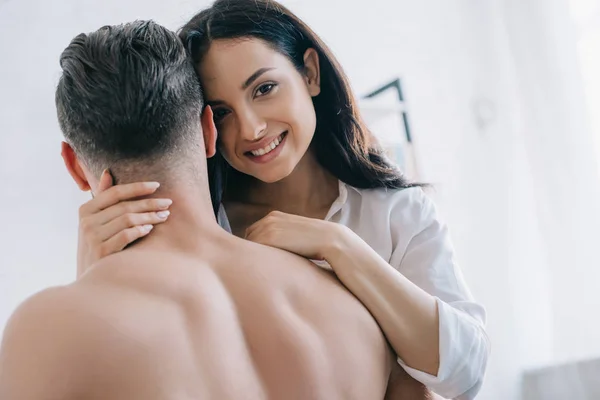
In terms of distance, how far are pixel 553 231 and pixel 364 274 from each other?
1705mm

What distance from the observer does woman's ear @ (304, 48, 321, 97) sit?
154 cm

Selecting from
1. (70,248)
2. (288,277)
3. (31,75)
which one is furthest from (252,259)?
(31,75)

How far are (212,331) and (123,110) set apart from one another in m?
0.36

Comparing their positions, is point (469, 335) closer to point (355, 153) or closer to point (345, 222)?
point (345, 222)

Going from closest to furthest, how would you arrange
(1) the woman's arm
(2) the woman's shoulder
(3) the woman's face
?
(1) the woman's arm
(3) the woman's face
(2) the woman's shoulder

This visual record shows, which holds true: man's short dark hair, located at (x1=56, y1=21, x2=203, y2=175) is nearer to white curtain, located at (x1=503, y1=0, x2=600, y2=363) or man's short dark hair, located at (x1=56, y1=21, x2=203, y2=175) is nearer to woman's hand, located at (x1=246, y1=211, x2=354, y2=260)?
woman's hand, located at (x1=246, y1=211, x2=354, y2=260)

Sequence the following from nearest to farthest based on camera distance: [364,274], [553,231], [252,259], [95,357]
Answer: [95,357] < [252,259] < [364,274] < [553,231]

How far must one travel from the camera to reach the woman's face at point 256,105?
1.31 m

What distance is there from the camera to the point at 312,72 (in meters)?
1.57

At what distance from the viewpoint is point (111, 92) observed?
40.3 inches

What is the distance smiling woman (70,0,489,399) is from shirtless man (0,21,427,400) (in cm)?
6

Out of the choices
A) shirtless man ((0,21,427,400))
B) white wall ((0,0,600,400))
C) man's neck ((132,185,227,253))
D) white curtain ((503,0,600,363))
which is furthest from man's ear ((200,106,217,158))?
white curtain ((503,0,600,363))

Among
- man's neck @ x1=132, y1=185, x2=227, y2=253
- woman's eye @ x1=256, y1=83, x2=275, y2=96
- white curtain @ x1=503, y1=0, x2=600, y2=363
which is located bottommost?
white curtain @ x1=503, y1=0, x2=600, y2=363

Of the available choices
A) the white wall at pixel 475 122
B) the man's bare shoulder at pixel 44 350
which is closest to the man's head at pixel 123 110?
the man's bare shoulder at pixel 44 350
